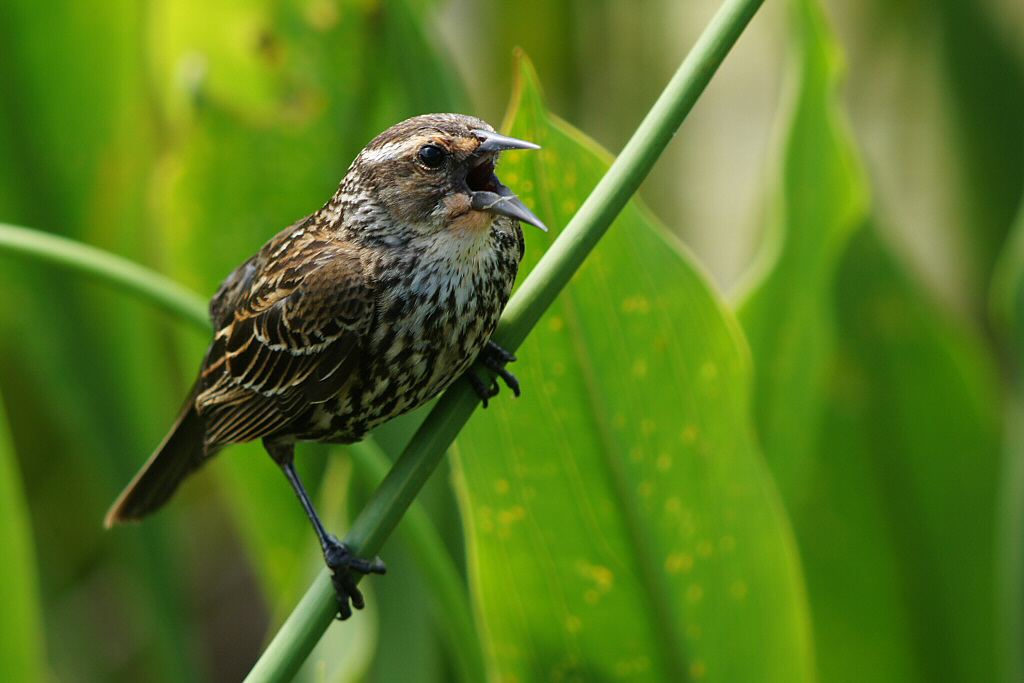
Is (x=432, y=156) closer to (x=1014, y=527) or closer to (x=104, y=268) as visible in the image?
(x=104, y=268)

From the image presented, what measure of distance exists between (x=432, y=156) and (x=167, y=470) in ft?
1.73

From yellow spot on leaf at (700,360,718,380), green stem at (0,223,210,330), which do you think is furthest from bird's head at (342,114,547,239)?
yellow spot on leaf at (700,360,718,380)

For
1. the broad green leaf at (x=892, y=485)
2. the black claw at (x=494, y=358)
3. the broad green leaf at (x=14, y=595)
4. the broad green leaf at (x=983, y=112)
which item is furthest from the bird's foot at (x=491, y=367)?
the broad green leaf at (x=983, y=112)

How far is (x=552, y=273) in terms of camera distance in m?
0.75

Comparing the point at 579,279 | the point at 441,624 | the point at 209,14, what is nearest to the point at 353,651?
the point at 441,624

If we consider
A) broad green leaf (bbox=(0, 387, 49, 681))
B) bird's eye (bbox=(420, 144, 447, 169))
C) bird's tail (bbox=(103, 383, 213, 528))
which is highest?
bird's eye (bbox=(420, 144, 447, 169))

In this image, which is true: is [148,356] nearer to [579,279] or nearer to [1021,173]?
[579,279]

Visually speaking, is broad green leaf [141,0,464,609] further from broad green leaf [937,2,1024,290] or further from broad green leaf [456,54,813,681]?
broad green leaf [937,2,1024,290]

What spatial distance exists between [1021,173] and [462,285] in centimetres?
186

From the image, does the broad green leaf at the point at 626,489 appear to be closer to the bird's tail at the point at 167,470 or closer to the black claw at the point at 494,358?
the black claw at the point at 494,358

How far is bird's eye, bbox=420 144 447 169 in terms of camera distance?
2.77 feet

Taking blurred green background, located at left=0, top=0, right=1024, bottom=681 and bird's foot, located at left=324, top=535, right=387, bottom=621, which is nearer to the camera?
bird's foot, located at left=324, top=535, right=387, bottom=621

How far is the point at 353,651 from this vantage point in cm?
137

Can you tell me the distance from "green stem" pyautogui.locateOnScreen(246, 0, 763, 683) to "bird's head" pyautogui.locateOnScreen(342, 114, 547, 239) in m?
0.08
